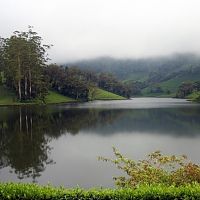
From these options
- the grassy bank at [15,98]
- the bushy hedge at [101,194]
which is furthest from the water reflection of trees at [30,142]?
the grassy bank at [15,98]

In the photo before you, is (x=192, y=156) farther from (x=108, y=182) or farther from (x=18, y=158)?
(x=18, y=158)

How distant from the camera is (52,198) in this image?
16.9m

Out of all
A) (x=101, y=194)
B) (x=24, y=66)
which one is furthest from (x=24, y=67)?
(x=101, y=194)

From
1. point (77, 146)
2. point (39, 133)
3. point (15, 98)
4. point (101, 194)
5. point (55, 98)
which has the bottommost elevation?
point (55, 98)

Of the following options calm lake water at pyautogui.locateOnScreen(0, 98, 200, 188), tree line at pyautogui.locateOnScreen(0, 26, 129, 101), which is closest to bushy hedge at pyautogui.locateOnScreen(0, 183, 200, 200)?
calm lake water at pyautogui.locateOnScreen(0, 98, 200, 188)

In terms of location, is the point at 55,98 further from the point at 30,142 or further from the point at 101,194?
the point at 101,194

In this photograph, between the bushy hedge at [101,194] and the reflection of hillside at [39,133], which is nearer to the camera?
the bushy hedge at [101,194]

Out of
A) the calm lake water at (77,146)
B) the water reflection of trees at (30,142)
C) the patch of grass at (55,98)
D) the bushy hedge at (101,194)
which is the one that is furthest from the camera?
the patch of grass at (55,98)

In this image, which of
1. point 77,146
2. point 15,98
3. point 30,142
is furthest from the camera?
point 15,98

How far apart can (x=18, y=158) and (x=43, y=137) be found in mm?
16079

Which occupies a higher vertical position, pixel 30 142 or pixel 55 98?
pixel 30 142

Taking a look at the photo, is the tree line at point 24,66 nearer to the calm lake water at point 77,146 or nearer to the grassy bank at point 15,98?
the grassy bank at point 15,98

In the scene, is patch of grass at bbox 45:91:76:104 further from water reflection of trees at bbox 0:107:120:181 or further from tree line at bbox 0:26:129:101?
water reflection of trees at bbox 0:107:120:181

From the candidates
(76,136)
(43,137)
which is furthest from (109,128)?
(43,137)
